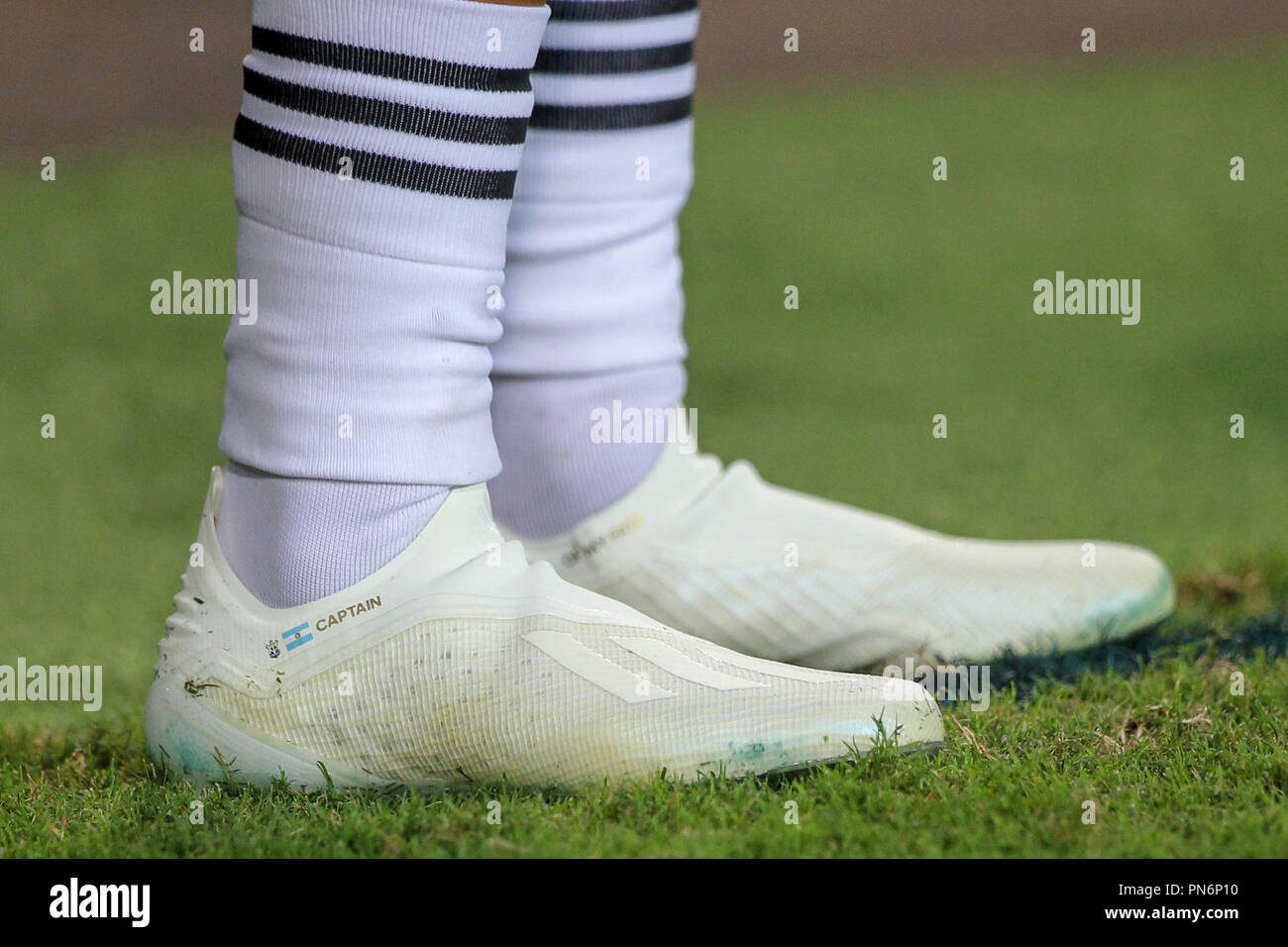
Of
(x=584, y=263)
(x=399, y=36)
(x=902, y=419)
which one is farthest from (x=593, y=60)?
(x=902, y=419)

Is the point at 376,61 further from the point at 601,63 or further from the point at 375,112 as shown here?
the point at 601,63

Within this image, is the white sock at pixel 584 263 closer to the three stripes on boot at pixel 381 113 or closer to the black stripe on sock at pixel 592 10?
the black stripe on sock at pixel 592 10

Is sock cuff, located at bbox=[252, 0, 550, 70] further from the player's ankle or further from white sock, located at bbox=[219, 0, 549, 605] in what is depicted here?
the player's ankle

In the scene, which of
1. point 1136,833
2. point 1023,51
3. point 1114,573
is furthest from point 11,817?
point 1023,51

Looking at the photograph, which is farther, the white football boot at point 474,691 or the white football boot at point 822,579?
the white football boot at point 822,579

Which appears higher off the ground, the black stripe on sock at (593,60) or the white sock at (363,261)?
the black stripe on sock at (593,60)

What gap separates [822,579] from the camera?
119 centimetres

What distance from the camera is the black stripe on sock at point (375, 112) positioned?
2.90 ft

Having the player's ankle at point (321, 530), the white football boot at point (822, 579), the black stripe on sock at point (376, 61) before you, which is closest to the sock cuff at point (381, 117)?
the black stripe on sock at point (376, 61)

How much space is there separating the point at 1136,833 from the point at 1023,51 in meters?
5.27

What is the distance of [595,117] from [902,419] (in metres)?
1.21

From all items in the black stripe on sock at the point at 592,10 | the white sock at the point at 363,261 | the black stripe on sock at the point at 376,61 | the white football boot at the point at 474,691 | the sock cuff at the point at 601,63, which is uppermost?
the black stripe on sock at the point at 592,10
